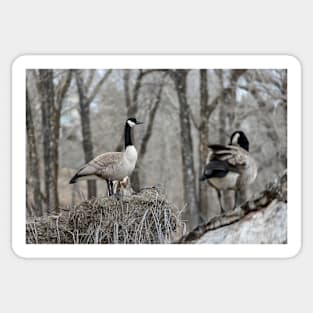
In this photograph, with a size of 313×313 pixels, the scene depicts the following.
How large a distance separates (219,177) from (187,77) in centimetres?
60

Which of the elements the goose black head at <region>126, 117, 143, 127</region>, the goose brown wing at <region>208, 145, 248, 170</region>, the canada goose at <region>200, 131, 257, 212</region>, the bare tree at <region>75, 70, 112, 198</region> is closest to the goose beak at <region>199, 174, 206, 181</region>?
the canada goose at <region>200, 131, 257, 212</region>

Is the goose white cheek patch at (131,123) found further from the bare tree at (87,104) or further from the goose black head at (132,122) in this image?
the bare tree at (87,104)

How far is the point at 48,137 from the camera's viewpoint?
3.38 meters

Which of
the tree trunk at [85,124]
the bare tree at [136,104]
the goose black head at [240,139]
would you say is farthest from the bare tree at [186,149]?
the tree trunk at [85,124]

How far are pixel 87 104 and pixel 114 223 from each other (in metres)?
0.70

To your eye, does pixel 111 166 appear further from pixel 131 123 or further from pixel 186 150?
pixel 186 150

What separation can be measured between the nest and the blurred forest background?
0.18ft

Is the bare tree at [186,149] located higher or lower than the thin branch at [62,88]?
lower

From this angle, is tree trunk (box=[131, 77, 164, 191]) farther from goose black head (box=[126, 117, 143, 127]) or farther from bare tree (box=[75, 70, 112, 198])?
bare tree (box=[75, 70, 112, 198])

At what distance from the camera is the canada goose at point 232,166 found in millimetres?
3342

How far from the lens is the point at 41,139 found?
11.1 ft
